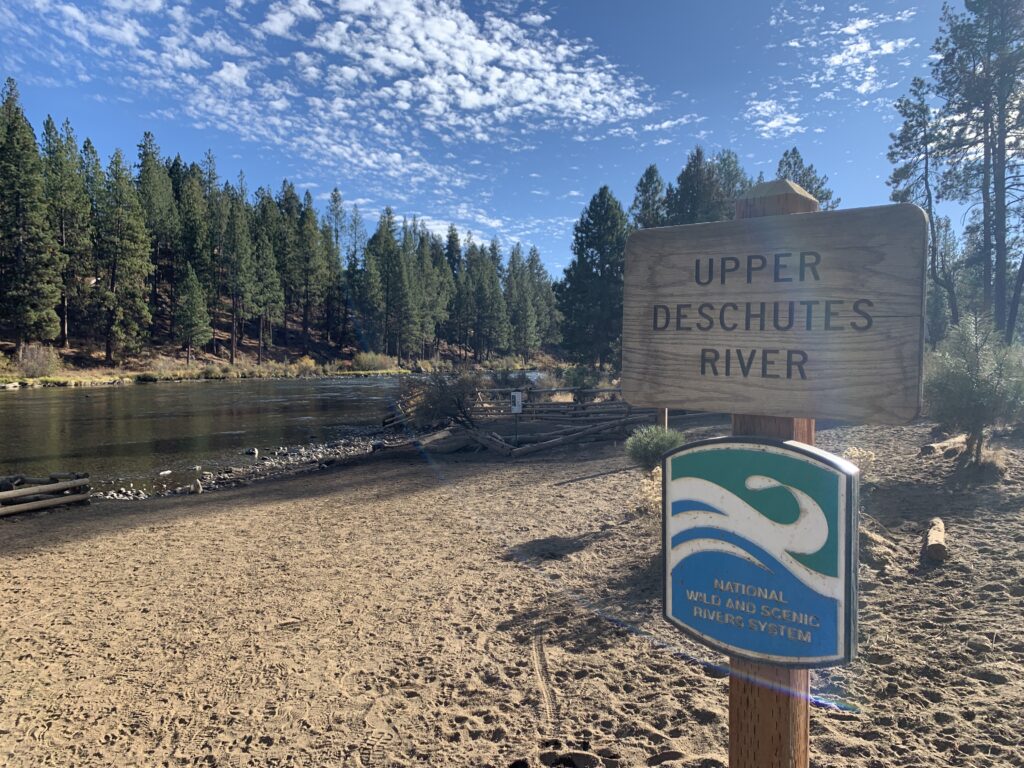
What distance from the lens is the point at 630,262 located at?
1862mm

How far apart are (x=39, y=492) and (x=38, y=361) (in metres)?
36.9

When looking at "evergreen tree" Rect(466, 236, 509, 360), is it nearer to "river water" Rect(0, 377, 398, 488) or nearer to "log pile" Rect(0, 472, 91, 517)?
"river water" Rect(0, 377, 398, 488)

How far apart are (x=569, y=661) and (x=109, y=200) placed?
6196cm

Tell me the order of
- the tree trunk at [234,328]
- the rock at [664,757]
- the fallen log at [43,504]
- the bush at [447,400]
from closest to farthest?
the rock at [664,757]
the fallen log at [43,504]
the bush at [447,400]
the tree trunk at [234,328]

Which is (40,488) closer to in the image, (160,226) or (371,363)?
(371,363)

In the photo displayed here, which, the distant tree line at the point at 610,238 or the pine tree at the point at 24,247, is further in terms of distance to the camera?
the pine tree at the point at 24,247

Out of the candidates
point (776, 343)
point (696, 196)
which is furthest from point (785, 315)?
point (696, 196)

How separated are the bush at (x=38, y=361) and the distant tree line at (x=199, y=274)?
1633 millimetres

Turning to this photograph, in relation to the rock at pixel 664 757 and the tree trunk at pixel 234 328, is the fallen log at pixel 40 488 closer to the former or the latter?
the rock at pixel 664 757

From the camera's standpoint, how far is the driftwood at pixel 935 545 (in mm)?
5023

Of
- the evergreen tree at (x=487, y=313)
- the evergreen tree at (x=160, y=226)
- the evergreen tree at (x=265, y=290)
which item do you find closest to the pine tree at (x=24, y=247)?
the evergreen tree at (x=160, y=226)

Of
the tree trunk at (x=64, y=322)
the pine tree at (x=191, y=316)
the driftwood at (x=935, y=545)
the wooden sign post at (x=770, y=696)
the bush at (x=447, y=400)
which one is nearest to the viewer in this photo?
the wooden sign post at (x=770, y=696)

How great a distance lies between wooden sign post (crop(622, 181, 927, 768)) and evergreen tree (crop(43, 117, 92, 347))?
57.1 meters

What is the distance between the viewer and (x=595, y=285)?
28.8 metres
